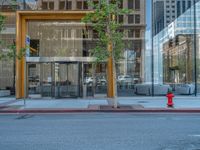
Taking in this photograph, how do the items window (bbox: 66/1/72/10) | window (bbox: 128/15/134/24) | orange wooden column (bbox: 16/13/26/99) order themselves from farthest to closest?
1. window (bbox: 66/1/72/10)
2. window (bbox: 128/15/134/24)
3. orange wooden column (bbox: 16/13/26/99)

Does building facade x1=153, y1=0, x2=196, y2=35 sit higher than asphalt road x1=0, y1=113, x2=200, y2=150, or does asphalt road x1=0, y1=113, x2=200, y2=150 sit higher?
building facade x1=153, y1=0, x2=196, y2=35

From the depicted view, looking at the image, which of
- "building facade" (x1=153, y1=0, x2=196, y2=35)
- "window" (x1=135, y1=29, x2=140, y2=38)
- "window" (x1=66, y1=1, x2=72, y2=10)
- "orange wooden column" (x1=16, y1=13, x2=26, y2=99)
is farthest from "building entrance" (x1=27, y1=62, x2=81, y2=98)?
"building facade" (x1=153, y1=0, x2=196, y2=35)

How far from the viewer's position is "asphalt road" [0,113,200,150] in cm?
970

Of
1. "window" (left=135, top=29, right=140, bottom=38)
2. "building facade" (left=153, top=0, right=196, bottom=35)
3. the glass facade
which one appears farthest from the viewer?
"building facade" (left=153, top=0, right=196, bottom=35)

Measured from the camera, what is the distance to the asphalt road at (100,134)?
970cm

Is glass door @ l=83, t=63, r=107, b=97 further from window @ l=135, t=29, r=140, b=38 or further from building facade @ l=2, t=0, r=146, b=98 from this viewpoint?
window @ l=135, t=29, r=140, b=38

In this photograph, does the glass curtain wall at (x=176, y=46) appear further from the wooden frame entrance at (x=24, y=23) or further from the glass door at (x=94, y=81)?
the wooden frame entrance at (x=24, y=23)

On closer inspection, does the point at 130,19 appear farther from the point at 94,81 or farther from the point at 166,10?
the point at 94,81

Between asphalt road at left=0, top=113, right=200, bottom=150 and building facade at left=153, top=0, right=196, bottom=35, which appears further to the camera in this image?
building facade at left=153, top=0, right=196, bottom=35

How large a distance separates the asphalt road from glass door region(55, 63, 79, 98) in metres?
12.1

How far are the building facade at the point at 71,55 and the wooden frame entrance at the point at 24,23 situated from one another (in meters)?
0.26

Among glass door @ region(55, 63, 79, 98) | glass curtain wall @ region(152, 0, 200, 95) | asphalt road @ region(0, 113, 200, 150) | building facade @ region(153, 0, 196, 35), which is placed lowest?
asphalt road @ region(0, 113, 200, 150)

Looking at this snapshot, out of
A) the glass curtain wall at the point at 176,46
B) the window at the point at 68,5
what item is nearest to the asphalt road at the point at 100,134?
the glass curtain wall at the point at 176,46

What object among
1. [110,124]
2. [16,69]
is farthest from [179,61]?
[110,124]
